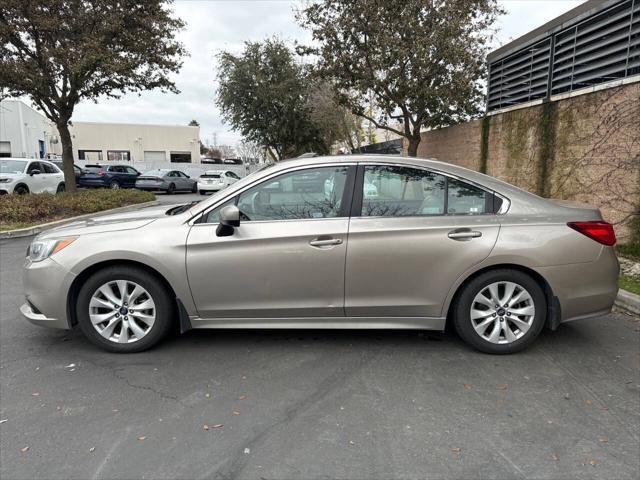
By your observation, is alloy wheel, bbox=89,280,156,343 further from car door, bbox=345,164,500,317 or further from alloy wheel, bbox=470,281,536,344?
alloy wheel, bbox=470,281,536,344

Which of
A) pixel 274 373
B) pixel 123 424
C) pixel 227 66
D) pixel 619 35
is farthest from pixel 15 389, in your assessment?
pixel 227 66

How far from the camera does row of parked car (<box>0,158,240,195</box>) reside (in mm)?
15281

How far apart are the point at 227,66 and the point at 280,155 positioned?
695 centimetres

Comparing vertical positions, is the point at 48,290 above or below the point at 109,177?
below

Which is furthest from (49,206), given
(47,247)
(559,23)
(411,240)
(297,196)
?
(559,23)

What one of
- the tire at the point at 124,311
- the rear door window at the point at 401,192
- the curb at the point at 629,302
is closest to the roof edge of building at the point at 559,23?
the curb at the point at 629,302

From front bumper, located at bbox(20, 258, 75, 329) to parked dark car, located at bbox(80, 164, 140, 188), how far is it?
68.6 ft

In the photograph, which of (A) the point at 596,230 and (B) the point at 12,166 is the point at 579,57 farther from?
(B) the point at 12,166

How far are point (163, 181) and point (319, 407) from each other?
74.4 ft

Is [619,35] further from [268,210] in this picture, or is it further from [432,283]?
[268,210]

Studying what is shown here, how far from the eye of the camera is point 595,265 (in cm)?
368

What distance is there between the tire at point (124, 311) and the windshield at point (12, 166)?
14.6 meters

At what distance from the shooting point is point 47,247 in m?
3.79

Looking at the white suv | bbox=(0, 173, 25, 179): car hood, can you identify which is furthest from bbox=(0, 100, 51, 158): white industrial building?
bbox=(0, 173, 25, 179): car hood
